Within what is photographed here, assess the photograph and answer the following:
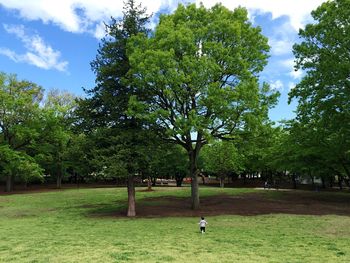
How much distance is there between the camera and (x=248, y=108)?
24125 mm

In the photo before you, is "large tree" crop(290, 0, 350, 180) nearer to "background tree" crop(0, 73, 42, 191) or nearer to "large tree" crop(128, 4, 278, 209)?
"large tree" crop(128, 4, 278, 209)

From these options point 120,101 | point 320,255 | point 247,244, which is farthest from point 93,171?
point 320,255

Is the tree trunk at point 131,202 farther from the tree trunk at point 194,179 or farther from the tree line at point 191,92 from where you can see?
the tree trunk at point 194,179

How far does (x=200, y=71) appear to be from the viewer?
22.8 metres

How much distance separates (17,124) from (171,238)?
3825 centimetres

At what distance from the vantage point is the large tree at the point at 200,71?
22906 mm

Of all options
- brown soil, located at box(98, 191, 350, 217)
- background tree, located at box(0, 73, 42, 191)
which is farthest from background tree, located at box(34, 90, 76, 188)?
brown soil, located at box(98, 191, 350, 217)

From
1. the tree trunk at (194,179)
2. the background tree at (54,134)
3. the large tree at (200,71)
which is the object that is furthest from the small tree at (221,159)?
the large tree at (200,71)

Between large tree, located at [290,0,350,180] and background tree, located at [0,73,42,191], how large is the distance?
31.3 metres

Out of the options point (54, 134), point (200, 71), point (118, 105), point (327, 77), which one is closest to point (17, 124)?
point (54, 134)

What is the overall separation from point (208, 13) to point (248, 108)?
7.66m

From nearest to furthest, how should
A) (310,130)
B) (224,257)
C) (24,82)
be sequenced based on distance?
1. (224,257)
2. (310,130)
3. (24,82)

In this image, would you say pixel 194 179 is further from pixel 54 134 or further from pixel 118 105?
pixel 54 134

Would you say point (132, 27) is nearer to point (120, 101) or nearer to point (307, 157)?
point (120, 101)
